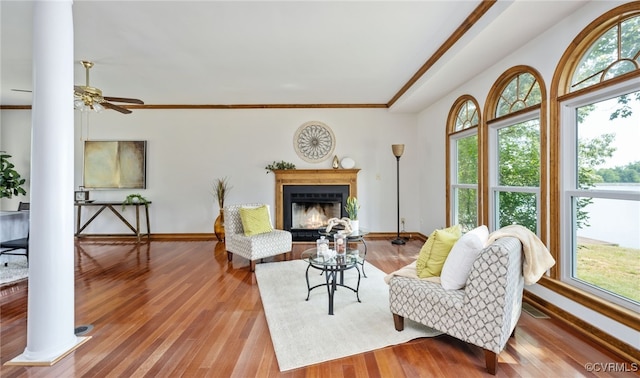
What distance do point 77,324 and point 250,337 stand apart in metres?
1.56

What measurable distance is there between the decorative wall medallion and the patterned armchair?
160 inches

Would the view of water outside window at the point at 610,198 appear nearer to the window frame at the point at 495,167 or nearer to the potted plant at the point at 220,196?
the window frame at the point at 495,167

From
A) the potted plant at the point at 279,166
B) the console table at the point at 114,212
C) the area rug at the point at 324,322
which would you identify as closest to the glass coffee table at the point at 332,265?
the area rug at the point at 324,322

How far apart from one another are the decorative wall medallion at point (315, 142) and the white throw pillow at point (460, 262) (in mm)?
4067

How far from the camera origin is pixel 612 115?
220cm

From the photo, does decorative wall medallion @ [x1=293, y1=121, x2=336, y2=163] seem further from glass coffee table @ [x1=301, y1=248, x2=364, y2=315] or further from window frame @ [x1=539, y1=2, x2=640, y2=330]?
window frame @ [x1=539, y1=2, x2=640, y2=330]

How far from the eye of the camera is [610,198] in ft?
7.07

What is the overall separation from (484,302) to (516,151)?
2253 mm

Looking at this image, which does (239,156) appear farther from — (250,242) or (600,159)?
(600,159)

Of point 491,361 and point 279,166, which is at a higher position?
point 279,166

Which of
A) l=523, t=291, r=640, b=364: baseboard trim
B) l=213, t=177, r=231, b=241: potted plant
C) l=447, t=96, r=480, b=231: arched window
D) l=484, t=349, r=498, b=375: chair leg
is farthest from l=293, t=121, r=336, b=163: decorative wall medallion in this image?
l=484, t=349, r=498, b=375: chair leg

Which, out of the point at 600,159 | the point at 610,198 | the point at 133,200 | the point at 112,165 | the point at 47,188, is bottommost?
the point at 133,200

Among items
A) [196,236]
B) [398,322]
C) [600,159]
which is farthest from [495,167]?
[196,236]

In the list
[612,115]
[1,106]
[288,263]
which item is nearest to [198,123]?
[288,263]
